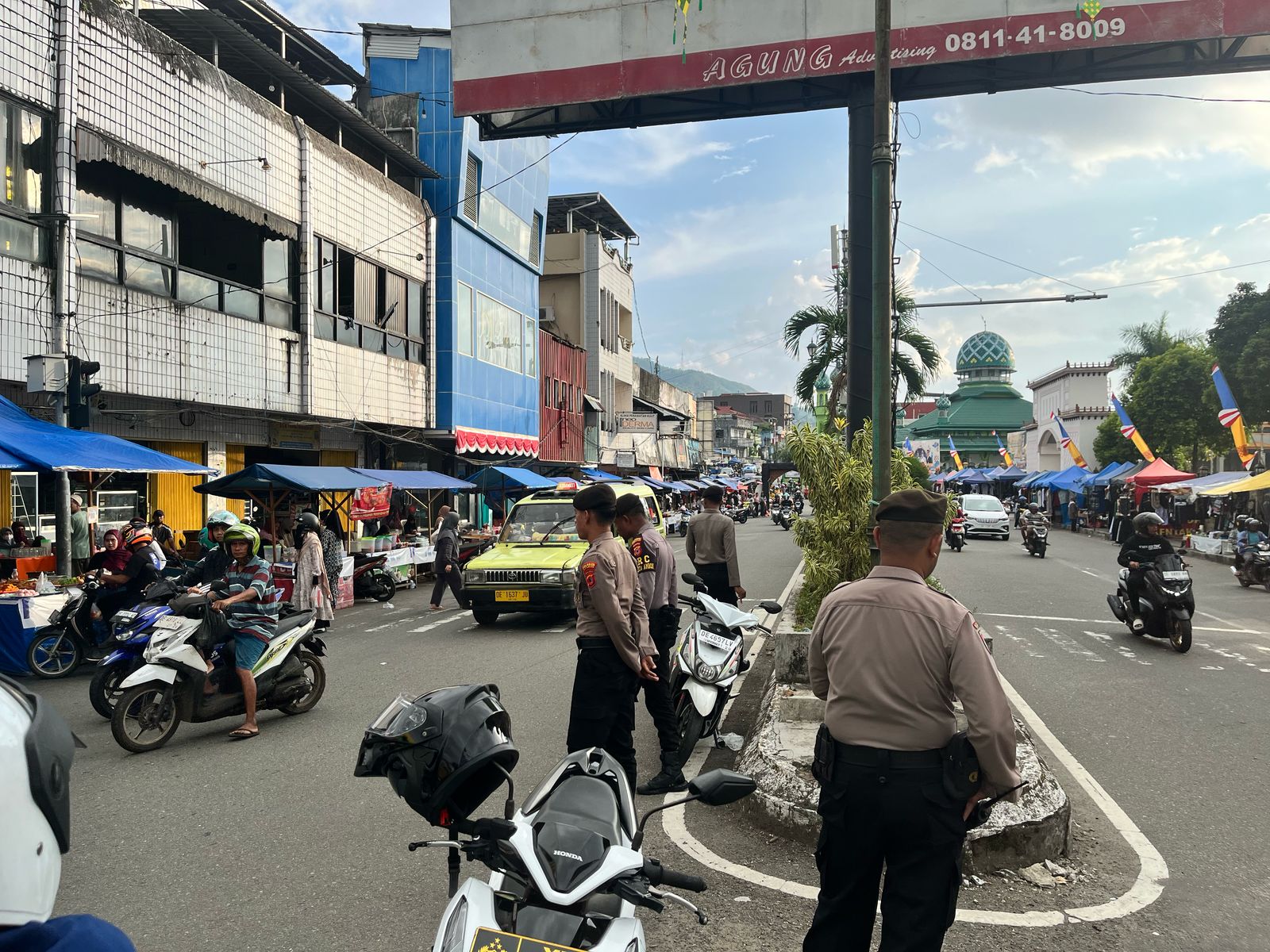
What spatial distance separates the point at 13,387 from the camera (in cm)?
1245

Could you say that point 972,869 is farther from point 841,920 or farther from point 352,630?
point 352,630

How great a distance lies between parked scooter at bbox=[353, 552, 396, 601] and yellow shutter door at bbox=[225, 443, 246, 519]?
10.4 ft

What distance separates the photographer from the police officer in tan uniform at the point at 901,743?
2.66m

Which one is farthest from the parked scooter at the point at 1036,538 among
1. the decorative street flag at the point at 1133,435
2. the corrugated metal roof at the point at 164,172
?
the corrugated metal roof at the point at 164,172

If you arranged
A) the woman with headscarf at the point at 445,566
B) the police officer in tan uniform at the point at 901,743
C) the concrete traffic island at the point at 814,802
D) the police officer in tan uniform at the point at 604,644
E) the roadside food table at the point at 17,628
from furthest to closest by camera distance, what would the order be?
the woman with headscarf at the point at 445,566 < the roadside food table at the point at 17,628 < the police officer in tan uniform at the point at 604,644 < the concrete traffic island at the point at 814,802 < the police officer in tan uniform at the point at 901,743

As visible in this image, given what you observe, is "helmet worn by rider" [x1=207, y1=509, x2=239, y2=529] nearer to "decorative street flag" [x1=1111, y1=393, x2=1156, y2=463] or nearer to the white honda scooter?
the white honda scooter

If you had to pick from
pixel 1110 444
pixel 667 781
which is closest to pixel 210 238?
pixel 667 781

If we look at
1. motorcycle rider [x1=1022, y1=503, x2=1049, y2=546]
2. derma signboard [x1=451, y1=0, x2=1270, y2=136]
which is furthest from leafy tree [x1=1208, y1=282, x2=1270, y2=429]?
derma signboard [x1=451, y1=0, x2=1270, y2=136]

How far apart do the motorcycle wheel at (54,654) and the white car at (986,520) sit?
27.9 metres

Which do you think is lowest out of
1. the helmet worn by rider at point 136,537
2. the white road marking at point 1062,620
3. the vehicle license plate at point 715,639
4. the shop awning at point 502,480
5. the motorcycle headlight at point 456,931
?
the white road marking at point 1062,620

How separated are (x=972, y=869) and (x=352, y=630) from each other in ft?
32.2

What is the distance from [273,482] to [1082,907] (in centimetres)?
1267

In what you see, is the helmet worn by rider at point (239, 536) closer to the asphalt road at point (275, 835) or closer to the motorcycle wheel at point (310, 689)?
the motorcycle wheel at point (310, 689)

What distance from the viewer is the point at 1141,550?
35.4ft
